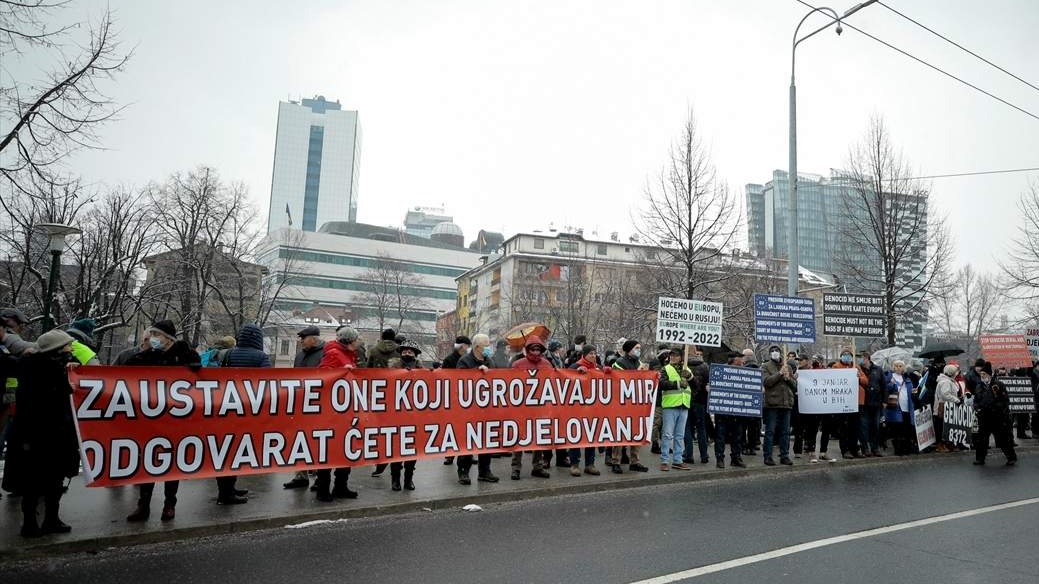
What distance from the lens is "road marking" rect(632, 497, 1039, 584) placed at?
16.9 feet

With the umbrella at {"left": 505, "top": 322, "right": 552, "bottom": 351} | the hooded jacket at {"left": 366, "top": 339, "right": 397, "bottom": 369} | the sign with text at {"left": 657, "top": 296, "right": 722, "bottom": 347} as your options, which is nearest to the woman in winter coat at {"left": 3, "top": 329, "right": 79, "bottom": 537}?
the hooded jacket at {"left": 366, "top": 339, "right": 397, "bottom": 369}

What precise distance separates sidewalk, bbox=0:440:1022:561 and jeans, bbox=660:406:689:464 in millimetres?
344

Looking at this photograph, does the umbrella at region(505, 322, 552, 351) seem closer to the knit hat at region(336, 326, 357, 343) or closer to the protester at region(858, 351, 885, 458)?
the knit hat at region(336, 326, 357, 343)

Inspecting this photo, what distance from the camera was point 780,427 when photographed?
12039 millimetres

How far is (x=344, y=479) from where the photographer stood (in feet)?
25.7

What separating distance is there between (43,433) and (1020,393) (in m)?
20.2

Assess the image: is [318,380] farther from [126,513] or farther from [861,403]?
[861,403]

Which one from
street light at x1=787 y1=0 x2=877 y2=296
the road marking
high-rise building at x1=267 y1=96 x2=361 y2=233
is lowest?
the road marking

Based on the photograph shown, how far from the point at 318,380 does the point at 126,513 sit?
230 centimetres

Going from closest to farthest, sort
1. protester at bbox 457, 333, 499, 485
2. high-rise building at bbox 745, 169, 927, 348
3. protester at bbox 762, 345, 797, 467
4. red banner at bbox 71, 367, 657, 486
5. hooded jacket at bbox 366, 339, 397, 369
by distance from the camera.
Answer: red banner at bbox 71, 367, 657, 486
protester at bbox 457, 333, 499, 485
hooded jacket at bbox 366, 339, 397, 369
protester at bbox 762, 345, 797, 467
high-rise building at bbox 745, 169, 927, 348

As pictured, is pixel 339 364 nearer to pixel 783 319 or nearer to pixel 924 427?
pixel 783 319

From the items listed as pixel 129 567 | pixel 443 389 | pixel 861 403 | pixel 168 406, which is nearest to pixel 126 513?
pixel 168 406

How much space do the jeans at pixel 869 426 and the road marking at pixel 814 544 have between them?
4548 mm

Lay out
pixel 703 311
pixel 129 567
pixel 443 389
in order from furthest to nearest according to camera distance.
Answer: pixel 703 311 → pixel 443 389 → pixel 129 567
